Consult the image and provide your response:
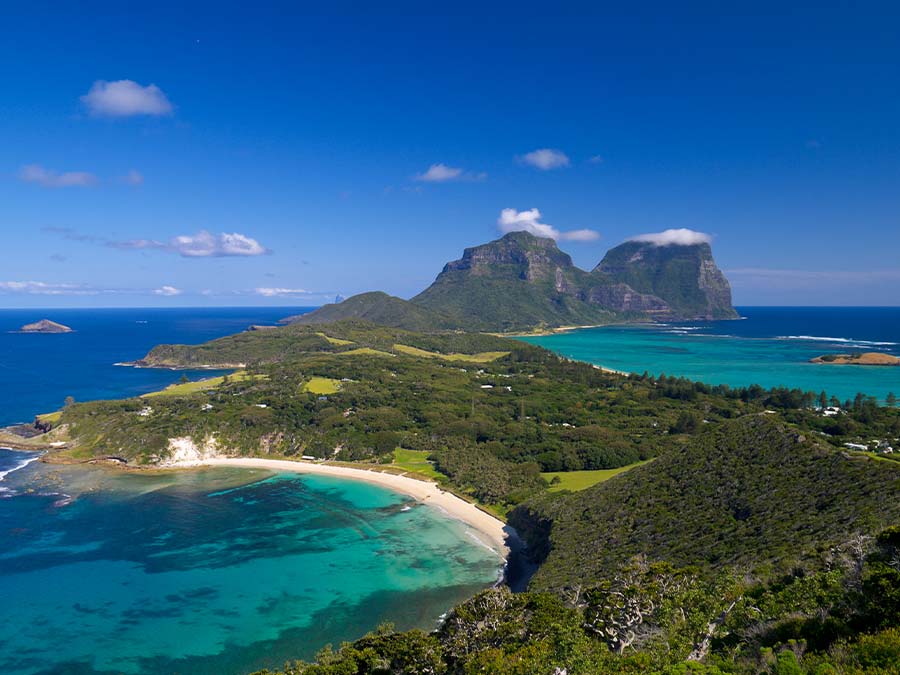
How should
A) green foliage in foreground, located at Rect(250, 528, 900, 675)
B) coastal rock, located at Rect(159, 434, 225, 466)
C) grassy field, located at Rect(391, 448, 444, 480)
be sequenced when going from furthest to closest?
coastal rock, located at Rect(159, 434, 225, 466) → grassy field, located at Rect(391, 448, 444, 480) → green foliage in foreground, located at Rect(250, 528, 900, 675)

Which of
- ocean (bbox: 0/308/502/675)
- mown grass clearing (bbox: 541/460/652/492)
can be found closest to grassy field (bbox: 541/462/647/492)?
mown grass clearing (bbox: 541/460/652/492)

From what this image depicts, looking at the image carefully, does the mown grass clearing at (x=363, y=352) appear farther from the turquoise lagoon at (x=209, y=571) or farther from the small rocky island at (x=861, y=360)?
the small rocky island at (x=861, y=360)

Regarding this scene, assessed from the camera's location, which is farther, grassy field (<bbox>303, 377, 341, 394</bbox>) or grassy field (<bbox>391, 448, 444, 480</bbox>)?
grassy field (<bbox>303, 377, 341, 394</bbox>)

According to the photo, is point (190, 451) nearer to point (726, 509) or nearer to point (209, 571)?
point (209, 571)

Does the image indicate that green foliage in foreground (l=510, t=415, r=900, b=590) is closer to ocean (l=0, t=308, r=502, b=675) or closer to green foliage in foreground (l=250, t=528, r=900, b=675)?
green foliage in foreground (l=250, t=528, r=900, b=675)

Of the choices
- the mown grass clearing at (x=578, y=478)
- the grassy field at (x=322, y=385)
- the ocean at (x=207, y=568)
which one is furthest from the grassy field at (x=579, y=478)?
the grassy field at (x=322, y=385)

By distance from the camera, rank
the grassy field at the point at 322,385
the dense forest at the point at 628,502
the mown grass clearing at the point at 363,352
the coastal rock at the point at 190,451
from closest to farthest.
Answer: the dense forest at the point at 628,502
the coastal rock at the point at 190,451
the grassy field at the point at 322,385
the mown grass clearing at the point at 363,352

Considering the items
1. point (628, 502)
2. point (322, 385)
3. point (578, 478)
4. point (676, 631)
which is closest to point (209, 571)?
point (628, 502)
